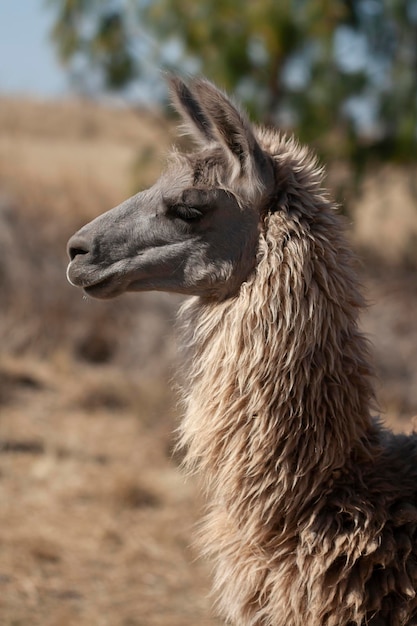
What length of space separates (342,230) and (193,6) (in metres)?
7.74

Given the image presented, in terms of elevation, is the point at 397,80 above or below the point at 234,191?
above

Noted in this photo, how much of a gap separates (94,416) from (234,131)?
5.06 m

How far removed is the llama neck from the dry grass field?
14.3 inches

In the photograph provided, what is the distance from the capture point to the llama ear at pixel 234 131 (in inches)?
114

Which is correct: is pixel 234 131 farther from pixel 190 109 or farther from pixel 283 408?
pixel 283 408

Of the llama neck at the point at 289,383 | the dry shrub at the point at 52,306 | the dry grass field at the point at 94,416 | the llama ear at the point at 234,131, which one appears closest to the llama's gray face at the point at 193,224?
the llama ear at the point at 234,131

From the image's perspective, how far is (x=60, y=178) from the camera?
12.1 meters

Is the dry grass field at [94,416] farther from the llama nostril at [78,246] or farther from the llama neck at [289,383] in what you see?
the llama nostril at [78,246]

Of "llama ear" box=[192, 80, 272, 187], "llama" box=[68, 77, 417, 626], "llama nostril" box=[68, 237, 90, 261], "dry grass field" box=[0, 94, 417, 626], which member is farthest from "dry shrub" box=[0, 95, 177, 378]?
"llama ear" box=[192, 80, 272, 187]

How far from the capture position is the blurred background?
5.11 meters

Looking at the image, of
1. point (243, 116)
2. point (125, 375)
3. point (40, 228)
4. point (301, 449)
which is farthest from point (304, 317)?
point (40, 228)

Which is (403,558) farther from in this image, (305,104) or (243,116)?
(305,104)

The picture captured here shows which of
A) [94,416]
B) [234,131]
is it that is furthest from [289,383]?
[94,416]

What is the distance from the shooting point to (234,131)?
9.70ft
